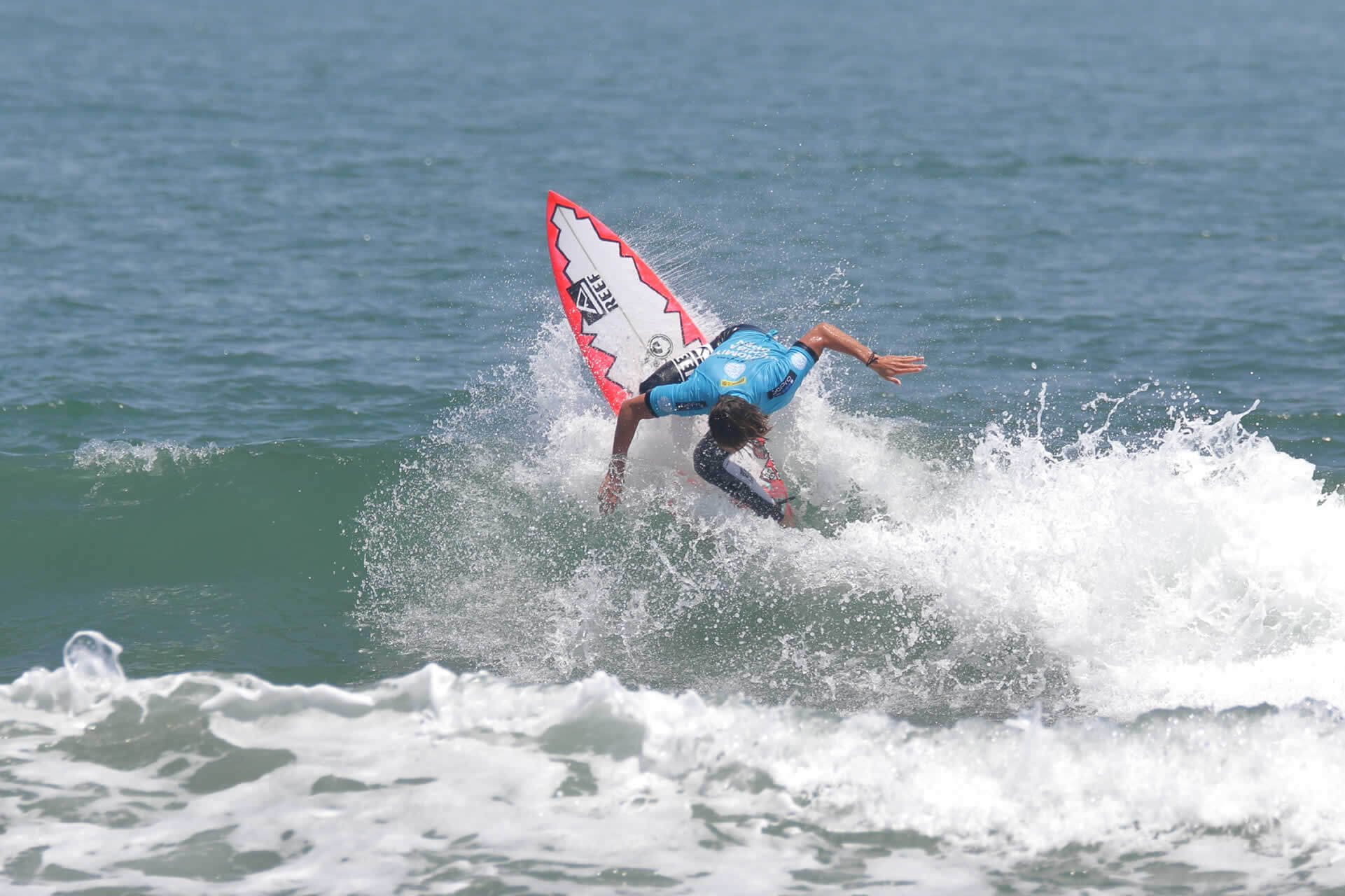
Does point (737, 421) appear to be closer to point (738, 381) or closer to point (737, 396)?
point (737, 396)

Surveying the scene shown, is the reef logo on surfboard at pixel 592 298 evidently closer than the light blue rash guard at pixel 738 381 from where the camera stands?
No

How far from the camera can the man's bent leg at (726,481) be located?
895 centimetres

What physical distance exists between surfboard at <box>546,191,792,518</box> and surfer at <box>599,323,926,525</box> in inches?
44.0

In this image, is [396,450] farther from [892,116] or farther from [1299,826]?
[892,116]

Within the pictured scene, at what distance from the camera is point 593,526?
9.83 m

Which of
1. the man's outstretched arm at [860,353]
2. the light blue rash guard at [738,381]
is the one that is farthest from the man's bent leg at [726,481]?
the man's outstretched arm at [860,353]

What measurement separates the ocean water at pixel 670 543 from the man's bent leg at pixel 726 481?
0.23 metres

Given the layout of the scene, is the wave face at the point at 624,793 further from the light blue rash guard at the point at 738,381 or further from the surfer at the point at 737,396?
the light blue rash guard at the point at 738,381

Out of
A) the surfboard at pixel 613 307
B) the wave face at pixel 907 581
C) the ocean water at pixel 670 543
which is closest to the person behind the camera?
the ocean water at pixel 670 543

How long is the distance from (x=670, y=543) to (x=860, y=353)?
75.5 inches

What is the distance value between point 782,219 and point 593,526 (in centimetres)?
895

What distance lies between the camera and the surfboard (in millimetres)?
10602

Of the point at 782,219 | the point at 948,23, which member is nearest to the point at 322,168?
the point at 782,219

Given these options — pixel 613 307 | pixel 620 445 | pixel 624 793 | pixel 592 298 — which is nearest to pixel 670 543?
pixel 620 445
